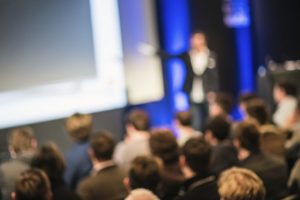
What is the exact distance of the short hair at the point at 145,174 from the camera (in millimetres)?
3154

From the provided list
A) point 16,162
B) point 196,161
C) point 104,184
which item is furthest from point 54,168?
point 196,161

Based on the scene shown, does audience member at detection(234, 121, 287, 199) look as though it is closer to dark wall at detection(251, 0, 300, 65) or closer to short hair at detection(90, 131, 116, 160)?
short hair at detection(90, 131, 116, 160)

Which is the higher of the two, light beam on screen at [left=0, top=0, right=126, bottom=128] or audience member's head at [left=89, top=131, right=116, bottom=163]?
light beam on screen at [left=0, top=0, right=126, bottom=128]

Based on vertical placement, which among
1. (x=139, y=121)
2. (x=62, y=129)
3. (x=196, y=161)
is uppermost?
(x=139, y=121)

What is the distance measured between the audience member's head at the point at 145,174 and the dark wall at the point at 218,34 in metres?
5.16

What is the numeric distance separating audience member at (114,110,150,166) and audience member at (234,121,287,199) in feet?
2.82

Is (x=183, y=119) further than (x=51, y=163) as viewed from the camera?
Yes

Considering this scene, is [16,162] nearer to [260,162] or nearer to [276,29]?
[260,162]

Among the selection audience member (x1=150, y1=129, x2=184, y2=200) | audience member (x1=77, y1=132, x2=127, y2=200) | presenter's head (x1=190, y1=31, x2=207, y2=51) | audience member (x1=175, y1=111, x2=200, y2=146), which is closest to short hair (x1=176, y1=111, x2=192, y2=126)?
audience member (x1=175, y1=111, x2=200, y2=146)

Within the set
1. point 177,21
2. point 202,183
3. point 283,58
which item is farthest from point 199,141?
point 283,58

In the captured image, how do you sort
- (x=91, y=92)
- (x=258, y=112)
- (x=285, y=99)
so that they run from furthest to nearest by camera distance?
(x=91, y=92), (x=285, y=99), (x=258, y=112)

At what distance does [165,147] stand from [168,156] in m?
0.07

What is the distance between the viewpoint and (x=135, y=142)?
4.60 m

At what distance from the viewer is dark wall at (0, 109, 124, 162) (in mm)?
5957
